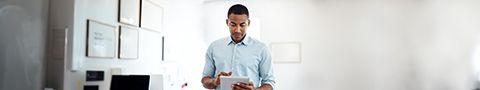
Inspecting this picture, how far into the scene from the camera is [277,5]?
4.59m

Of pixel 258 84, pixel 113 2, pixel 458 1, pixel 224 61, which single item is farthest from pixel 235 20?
pixel 458 1

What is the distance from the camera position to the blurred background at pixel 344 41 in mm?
3891

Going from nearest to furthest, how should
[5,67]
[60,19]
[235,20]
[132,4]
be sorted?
[235,20], [5,67], [60,19], [132,4]

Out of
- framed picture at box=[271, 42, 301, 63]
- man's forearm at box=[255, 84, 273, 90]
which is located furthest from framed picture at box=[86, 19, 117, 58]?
framed picture at box=[271, 42, 301, 63]

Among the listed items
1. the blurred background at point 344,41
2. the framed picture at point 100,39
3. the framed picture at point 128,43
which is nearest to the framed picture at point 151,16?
the blurred background at point 344,41

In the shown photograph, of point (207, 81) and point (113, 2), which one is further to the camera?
point (113, 2)

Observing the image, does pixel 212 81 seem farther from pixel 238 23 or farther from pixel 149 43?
pixel 149 43

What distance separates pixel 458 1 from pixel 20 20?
4.02m

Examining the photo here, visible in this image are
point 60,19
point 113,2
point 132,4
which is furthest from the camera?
point 132,4

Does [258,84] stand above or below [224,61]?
below

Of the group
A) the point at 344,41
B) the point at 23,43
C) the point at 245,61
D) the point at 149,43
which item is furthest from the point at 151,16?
the point at 344,41

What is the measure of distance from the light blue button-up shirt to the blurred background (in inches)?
55.0

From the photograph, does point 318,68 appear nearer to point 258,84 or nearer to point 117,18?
point 117,18

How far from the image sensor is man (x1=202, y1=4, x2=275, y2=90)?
1703 mm
